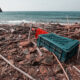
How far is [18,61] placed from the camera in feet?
13.0

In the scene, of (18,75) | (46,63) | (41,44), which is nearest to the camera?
(18,75)

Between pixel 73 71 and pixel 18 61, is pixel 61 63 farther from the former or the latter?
pixel 18 61

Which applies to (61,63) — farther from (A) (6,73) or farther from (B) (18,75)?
(A) (6,73)

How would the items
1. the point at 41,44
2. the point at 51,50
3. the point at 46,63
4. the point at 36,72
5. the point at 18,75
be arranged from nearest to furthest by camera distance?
the point at 18,75 < the point at 36,72 < the point at 46,63 < the point at 51,50 < the point at 41,44

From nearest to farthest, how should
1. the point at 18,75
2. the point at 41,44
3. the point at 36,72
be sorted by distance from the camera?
the point at 18,75 → the point at 36,72 → the point at 41,44

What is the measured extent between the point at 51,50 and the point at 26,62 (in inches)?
55.1

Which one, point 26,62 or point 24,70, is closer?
point 24,70

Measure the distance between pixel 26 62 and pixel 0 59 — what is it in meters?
1.32

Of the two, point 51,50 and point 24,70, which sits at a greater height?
point 51,50

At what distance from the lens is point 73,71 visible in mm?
3453

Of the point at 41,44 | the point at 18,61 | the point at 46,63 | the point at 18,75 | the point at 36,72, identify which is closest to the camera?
the point at 18,75

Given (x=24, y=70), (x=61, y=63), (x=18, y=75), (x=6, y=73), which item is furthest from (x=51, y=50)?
(x=6, y=73)

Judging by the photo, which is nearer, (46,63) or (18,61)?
(46,63)

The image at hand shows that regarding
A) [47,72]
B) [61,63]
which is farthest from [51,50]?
[47,72]
